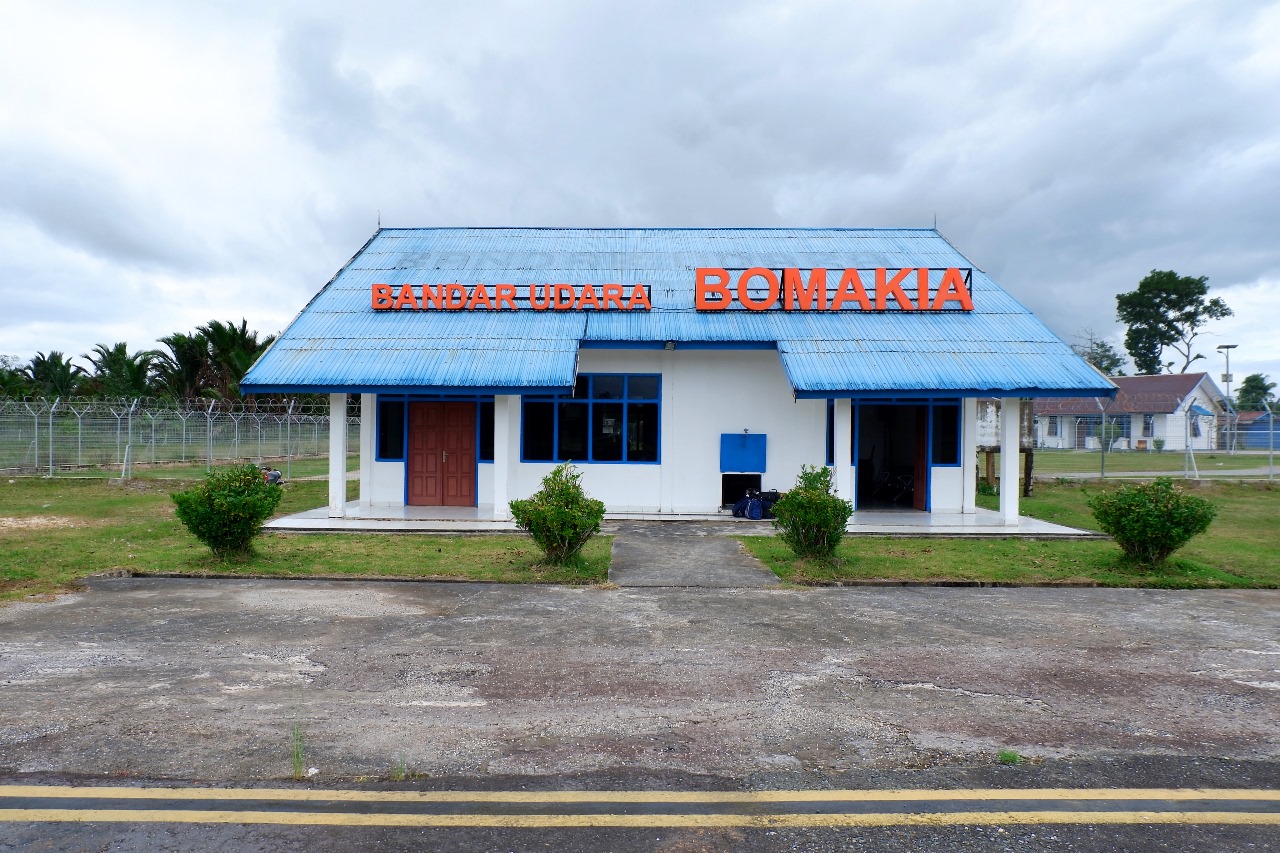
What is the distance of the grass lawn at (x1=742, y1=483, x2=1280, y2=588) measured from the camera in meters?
10.5

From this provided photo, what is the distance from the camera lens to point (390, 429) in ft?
56.1

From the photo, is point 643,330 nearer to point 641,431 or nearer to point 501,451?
point 641,431

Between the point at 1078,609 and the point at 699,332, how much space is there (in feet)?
30.2

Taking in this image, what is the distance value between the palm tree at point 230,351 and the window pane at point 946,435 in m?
33.7

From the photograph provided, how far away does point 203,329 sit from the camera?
39906 mm

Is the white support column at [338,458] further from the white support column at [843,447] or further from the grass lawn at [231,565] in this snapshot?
the white support column at [843,447]

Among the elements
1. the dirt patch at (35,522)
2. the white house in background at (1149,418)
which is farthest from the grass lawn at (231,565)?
the white house in background at (1149,418)

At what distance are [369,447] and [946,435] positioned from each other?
41.1 ft

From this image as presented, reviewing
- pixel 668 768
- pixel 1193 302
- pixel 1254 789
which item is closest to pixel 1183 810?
pixel 1254 789

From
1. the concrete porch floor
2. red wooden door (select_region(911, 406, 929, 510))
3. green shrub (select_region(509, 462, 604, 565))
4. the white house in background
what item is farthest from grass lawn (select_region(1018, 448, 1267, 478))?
green shrub (select_region(509, 462, 604, 565))

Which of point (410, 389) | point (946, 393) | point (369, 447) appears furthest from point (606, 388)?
point (946, 393)

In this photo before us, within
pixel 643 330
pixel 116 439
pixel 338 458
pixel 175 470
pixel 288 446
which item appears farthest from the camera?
pixel 288 446

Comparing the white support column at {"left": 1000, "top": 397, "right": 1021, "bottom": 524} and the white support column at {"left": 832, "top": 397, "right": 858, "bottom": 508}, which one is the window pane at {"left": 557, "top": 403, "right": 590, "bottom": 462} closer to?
the white support column at {"left": 832, "top": 397, "right": 858, "bottom": 508}

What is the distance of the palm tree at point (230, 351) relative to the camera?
129ft
